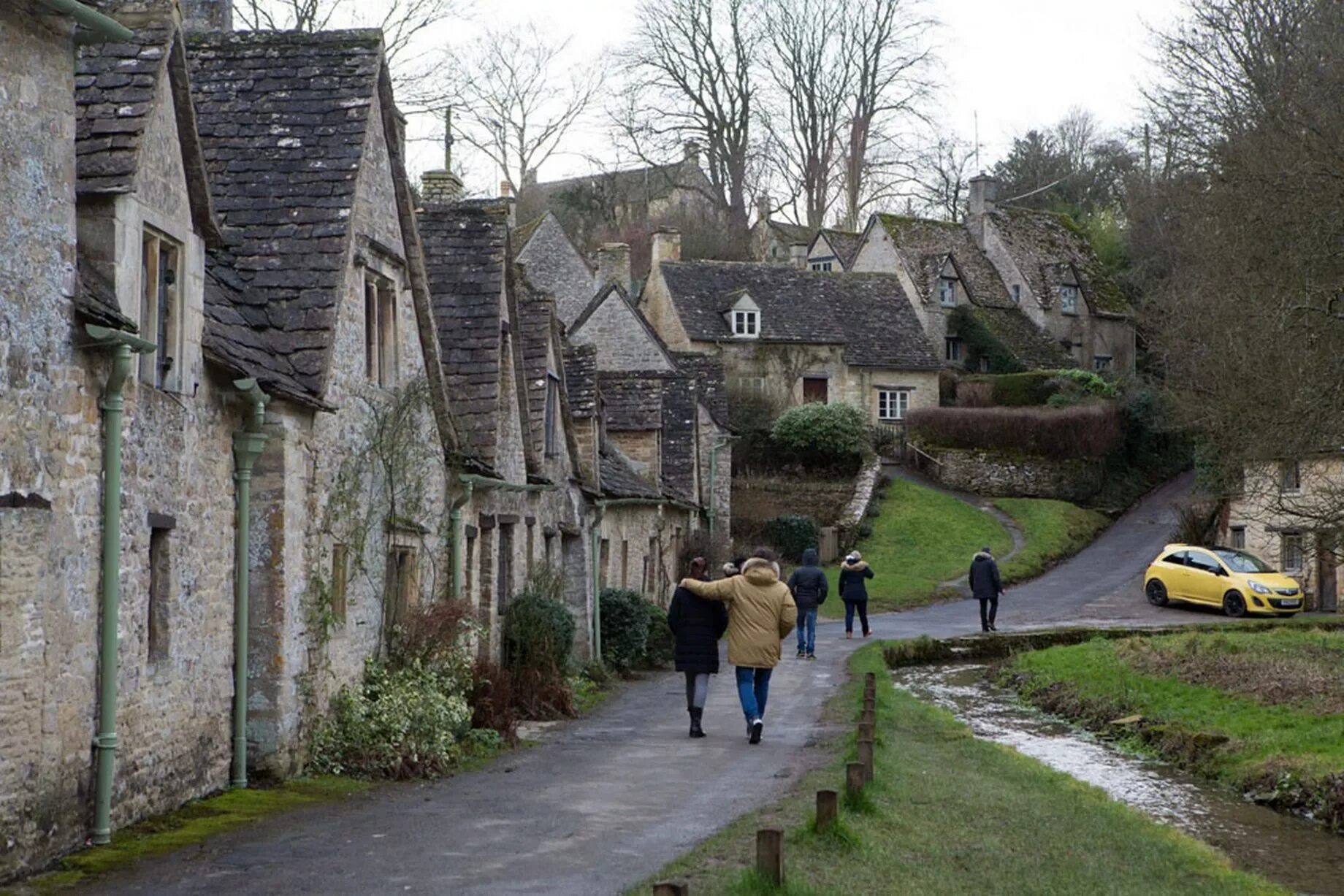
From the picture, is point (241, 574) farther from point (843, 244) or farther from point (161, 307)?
point (843, 244)

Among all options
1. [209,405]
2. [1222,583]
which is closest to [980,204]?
[1222,583]

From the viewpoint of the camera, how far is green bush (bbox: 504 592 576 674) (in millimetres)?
21078

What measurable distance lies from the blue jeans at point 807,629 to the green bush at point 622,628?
10.4 feet

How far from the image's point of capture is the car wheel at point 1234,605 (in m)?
40.7

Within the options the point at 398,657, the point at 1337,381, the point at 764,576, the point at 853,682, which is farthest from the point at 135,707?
the point at 1337,381

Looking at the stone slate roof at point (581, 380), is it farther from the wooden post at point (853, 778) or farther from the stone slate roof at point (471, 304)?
the wooden post at point (853, 778)

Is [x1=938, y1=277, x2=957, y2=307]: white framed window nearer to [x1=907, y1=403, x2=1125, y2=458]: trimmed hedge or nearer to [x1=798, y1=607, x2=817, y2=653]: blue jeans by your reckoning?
[x1=907, y1=403, x2=1125, y2=458]: trimmed hedge

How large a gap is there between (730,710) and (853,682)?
4.25 metres

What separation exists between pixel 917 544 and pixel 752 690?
34.5 metres

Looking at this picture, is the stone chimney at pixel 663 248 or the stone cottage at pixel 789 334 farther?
the stone chimney at pixel 663 248

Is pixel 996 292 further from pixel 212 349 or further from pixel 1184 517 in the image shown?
pixel 212 349

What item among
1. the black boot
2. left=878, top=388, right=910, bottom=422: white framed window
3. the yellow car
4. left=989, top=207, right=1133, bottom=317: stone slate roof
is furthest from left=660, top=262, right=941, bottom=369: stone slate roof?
the black boot

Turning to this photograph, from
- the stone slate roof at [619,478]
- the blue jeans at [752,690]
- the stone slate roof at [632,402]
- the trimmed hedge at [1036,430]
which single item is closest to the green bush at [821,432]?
the trimmed hedge at [1036,430]

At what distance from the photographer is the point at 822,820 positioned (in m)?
10.7
